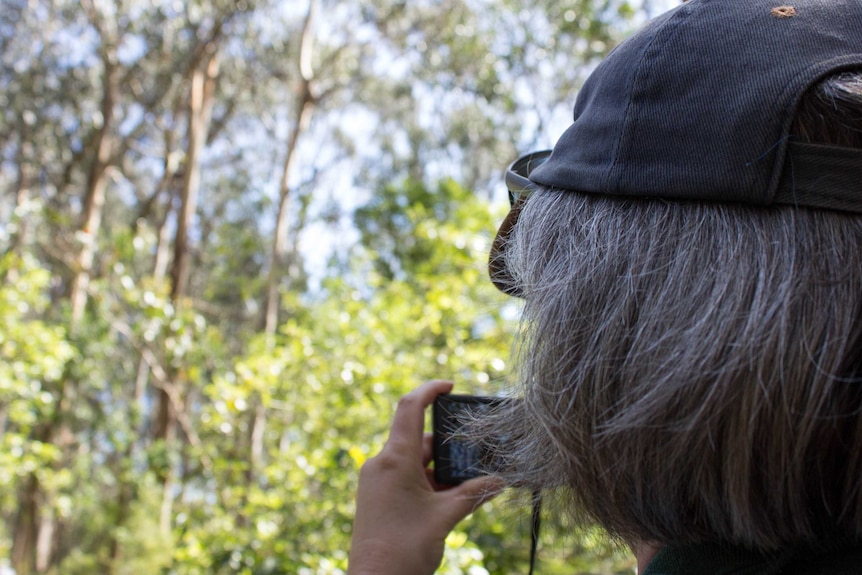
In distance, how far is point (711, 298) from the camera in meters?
0.52

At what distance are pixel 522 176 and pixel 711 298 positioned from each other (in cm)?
31

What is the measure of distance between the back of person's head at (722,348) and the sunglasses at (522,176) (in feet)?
0.42

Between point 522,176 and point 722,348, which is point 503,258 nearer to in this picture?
point 522,176

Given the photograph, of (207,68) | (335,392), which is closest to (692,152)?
(335,392)

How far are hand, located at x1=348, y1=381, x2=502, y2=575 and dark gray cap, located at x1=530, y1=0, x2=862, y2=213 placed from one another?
0.41 metres

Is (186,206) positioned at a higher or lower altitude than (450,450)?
higher

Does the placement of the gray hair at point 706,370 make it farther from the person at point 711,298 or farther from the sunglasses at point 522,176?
the sunglasses at point 522,176

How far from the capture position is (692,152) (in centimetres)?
54

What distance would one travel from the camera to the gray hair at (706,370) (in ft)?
1.60

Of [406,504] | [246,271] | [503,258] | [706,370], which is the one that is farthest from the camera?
[246,271]

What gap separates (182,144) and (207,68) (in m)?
3.83

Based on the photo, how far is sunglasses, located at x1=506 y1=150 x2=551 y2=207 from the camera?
72 centimetres

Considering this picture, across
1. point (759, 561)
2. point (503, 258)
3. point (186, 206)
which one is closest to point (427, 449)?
point (503, 258)

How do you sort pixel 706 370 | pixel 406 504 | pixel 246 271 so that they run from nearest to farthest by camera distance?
pixel 706 370 → pixel 406 504 → pixel 246 271
